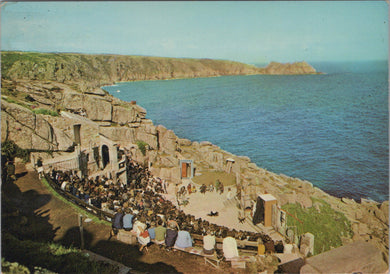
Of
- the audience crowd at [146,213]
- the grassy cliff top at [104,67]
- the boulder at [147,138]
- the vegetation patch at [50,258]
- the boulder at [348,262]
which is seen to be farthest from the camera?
the boulder at [147,138]

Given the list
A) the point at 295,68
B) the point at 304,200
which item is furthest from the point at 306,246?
the point at 295,68

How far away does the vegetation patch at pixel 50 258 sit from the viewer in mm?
7164

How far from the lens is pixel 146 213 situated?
47.3ft

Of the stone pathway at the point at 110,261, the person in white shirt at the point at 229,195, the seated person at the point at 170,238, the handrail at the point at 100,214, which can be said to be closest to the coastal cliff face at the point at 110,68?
the handrail at the point at 100,214

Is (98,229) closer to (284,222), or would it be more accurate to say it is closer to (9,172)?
(9,172)

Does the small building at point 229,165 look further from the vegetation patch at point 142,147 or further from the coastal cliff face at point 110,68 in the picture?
the coastal cliff face at point 110,68

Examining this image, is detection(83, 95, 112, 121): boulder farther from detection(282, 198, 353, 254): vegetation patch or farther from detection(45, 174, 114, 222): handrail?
detection(282, 198, 353, 254): vegetation patch

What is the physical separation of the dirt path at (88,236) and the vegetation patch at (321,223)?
31.3 ft

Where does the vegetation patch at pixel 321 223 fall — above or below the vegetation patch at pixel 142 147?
below

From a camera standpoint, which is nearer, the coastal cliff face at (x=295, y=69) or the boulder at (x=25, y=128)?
the boulder at (x=25, y=128)

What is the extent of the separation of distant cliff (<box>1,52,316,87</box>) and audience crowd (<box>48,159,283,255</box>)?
19193mm

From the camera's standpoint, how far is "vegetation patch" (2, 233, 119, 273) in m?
7.16

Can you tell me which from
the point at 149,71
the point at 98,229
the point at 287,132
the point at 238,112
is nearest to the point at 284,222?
the point at 98,229

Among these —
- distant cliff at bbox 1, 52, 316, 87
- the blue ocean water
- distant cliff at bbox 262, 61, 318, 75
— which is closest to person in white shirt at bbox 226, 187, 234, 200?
the blue ocean water
